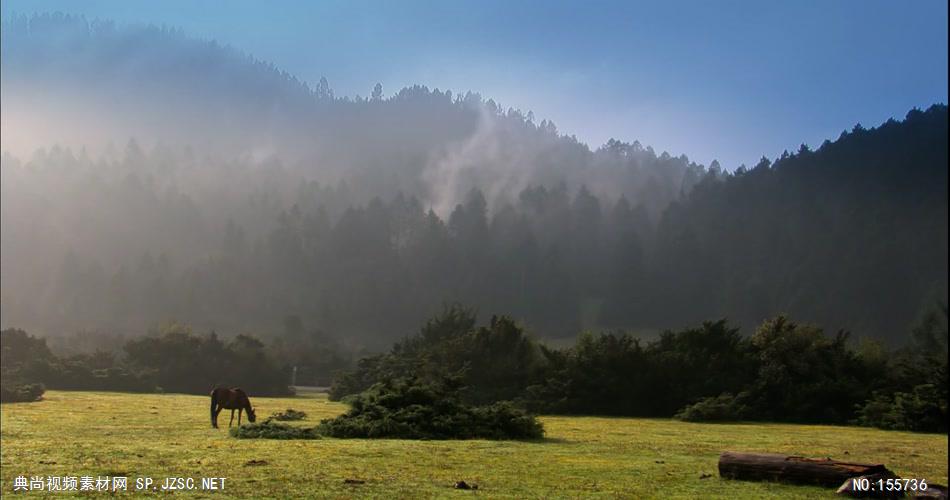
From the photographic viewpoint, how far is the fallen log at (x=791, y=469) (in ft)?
34.4

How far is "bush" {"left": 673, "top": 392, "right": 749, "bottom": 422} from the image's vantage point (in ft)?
103

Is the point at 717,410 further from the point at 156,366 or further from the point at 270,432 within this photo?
the point at 156,366

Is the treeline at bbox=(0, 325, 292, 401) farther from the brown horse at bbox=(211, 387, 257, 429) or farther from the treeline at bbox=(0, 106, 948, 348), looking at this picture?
the brown horse at bbox=(211, 387, 257, 429)

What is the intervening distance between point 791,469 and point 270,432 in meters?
12.7

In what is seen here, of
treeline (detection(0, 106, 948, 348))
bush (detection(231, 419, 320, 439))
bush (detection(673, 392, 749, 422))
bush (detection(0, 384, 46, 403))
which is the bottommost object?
bush (detection(673, 392, 749, 422))

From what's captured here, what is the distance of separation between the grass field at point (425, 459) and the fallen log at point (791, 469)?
27 centimetres

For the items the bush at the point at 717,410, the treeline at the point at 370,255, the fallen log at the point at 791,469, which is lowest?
the bush at the point at 717,410

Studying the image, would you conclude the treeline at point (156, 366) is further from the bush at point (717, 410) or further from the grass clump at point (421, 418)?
the bush at point (717, 410)

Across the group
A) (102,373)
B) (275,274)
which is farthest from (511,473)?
(275,274)

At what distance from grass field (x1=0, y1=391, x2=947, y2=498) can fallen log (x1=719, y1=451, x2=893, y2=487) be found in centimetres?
27

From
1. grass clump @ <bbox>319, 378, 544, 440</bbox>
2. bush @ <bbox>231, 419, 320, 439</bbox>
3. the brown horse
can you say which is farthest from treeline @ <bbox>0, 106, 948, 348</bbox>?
the brown horse

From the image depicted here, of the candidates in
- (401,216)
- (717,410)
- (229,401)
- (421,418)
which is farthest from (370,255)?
(421,418)

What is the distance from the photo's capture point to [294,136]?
5172 centimetres

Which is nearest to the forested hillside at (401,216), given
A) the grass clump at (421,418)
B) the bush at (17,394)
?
the grass clump at (421,418)
